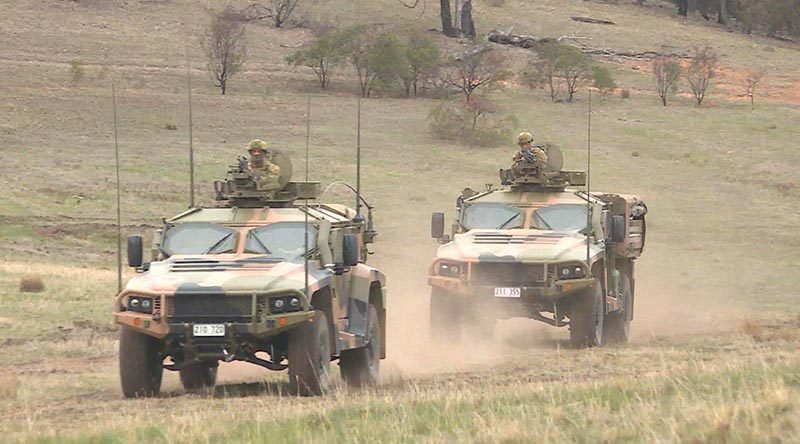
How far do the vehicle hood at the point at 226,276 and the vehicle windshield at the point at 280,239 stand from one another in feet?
0.90

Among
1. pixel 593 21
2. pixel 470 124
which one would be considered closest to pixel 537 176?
pixel 470 124

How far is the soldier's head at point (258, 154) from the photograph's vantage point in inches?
674

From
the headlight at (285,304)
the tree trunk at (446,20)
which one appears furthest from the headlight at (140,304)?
the tree trunk at (446,20)

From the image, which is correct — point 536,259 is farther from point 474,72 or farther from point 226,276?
point 474,72

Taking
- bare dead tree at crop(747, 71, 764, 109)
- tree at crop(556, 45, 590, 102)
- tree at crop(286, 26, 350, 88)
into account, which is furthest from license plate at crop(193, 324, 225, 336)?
bare dead tree at crop(747, 71, 764, 109)

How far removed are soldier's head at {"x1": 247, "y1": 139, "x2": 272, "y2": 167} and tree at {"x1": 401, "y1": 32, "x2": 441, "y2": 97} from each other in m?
44.6

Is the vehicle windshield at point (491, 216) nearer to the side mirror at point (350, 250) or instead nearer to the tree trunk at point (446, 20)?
the side mirror at point (350, 250)

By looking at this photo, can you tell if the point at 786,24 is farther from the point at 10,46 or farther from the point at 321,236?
the point at 321,236

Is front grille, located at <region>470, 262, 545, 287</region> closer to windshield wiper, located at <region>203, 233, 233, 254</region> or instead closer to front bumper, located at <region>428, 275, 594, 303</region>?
front bumper, located at <region>428, 275, 594, 303</region>

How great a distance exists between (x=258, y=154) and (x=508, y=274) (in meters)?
4.18

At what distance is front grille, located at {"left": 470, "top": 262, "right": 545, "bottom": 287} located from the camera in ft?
65.0

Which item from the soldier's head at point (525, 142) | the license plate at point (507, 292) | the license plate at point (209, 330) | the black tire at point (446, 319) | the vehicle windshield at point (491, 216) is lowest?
the black tire at point (446, 319)

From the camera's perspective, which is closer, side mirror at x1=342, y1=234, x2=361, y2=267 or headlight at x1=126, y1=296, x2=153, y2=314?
headlight at x1=126, y1=296, x2=153, y2=314

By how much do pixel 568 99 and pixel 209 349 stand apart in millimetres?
49824
